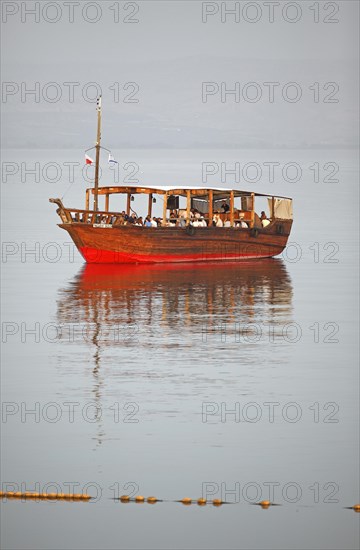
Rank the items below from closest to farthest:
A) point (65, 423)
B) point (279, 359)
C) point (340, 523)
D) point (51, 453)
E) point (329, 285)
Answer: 1. point (340, 523)
2. point (51, 453)
3. point (65, 423)
4. point (279, 359)
5. point (329, 285)

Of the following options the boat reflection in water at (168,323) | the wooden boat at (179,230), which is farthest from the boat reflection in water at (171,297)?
the wooden boat at (179,230)

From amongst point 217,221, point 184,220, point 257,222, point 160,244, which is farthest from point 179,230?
point 257,222

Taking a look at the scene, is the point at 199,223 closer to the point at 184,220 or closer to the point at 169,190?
the point at 184,220

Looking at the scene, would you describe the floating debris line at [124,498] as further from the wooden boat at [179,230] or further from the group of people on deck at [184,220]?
the group of people on deck at [184,220]

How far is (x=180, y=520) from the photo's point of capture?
83.3 feet

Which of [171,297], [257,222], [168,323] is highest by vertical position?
[257,222]

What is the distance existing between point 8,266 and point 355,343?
29649mm

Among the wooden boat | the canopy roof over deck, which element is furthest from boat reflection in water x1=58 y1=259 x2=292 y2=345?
the canopy roof over deck

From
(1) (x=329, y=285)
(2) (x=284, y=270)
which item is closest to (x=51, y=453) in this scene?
(1) (x=329, y=285)

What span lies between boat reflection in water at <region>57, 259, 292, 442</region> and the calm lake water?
85 millimetres

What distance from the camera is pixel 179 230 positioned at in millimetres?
61531

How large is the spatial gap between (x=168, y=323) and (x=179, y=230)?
1695 cm

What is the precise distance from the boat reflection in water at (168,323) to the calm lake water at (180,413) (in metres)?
0.08

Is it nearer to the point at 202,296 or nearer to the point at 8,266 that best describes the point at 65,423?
the point at 202,296
